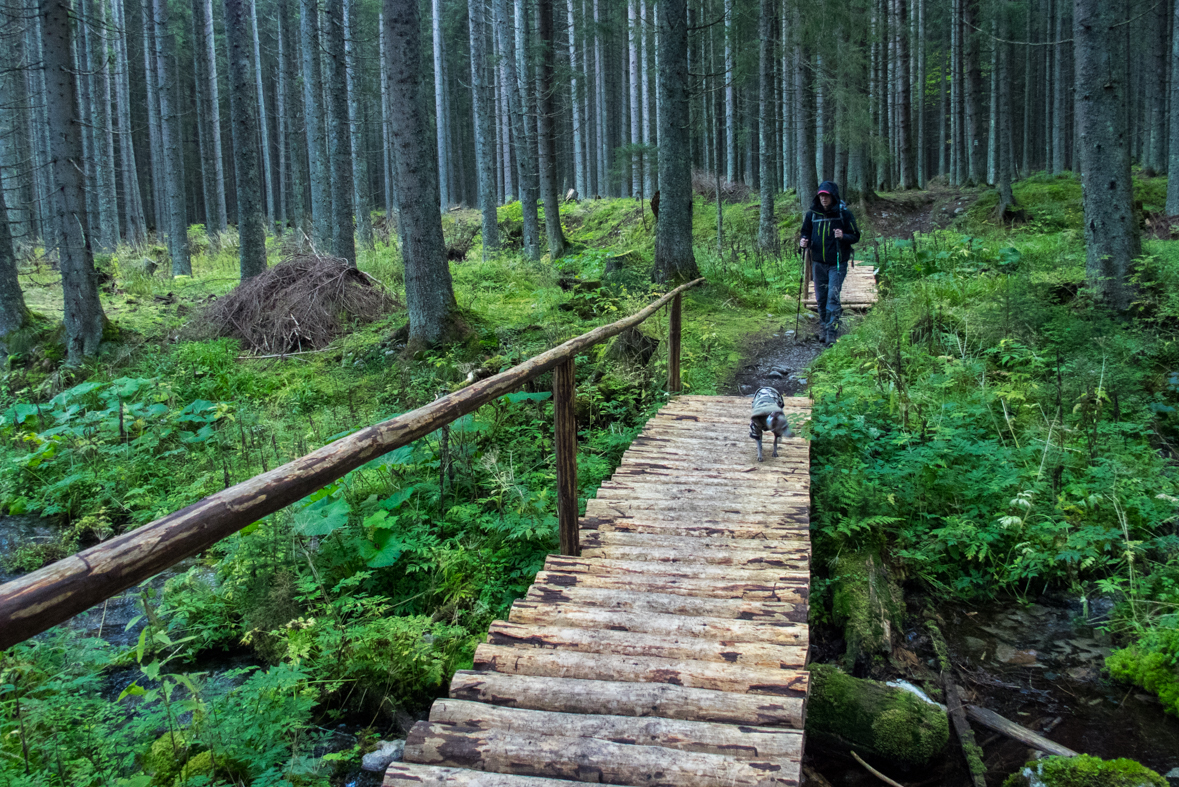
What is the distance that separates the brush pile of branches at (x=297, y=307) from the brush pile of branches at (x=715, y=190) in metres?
16.7

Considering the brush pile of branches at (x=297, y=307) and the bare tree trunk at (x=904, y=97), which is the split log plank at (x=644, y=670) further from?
the bare tree trunk at (x=904, y=97)

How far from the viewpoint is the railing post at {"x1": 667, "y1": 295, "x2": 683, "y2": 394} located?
312 inches

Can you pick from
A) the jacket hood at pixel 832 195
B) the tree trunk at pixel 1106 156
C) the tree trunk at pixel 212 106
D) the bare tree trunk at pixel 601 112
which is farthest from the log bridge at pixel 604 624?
the bare tree trunk at pixel 601 112

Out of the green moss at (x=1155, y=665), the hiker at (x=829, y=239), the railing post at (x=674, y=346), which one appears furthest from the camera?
the hiker at (x=829, y=239)

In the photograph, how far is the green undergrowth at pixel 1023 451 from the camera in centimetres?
493

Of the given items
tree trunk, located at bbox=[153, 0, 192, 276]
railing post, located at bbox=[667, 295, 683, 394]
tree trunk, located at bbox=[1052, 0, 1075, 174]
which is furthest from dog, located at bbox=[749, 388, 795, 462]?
tree trunk, located at bbox=[1052, 0, 1075, 174]

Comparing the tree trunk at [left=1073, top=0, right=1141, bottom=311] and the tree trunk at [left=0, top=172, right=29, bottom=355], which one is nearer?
the tree trunk at [left=1073, top=0, right=1141, bottom=311]

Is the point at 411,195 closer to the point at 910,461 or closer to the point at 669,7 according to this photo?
the point at 669,7

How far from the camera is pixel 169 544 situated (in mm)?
1596

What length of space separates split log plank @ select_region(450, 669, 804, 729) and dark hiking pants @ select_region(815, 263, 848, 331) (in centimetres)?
759

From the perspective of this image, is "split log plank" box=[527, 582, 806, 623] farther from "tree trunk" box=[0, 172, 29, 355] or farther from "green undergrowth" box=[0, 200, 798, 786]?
"tree trunk" box=[0, 172, 29, 355]

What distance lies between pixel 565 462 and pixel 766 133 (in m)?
15.5

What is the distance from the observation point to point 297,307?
10.9 metres

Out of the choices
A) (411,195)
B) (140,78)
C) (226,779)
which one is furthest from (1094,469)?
(140,78)
